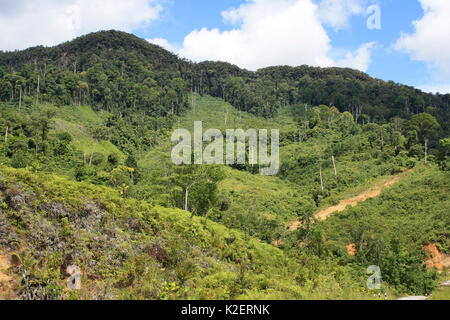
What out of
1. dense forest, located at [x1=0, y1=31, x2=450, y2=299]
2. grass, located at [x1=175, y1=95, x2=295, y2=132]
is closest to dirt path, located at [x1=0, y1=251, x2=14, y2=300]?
dense forest, located at [x1=0, y1=31, x2=450, y2=299]

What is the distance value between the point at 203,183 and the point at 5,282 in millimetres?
14301

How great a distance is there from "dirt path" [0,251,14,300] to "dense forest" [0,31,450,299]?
15cm

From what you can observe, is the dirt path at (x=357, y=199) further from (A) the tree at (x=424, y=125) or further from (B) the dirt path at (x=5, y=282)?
(B) the dirt path at (x=5, y=282)

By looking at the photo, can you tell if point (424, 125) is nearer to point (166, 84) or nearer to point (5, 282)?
point (5, 282)

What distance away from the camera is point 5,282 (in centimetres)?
588

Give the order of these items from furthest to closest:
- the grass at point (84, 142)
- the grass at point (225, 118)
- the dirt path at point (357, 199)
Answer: the grass at point (225, 118) < the grass at point (84, 142) < the dirt path at point (357, 199)

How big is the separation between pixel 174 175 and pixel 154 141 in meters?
33.8

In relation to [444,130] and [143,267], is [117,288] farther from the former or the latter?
[444,130]

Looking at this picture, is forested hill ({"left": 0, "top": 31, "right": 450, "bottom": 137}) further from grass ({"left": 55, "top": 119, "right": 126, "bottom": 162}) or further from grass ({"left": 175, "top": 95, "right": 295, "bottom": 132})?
grass ({"left": 55, "top": 119, "right": 126, "bottom": 162})

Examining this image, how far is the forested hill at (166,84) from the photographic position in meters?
57.1

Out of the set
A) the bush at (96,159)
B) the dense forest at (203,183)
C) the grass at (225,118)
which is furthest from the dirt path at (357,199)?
the grass at (225,118)

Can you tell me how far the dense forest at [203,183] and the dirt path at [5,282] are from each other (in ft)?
0.51

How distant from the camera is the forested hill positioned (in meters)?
57.1
